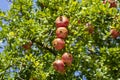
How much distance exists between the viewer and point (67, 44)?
34.6ft

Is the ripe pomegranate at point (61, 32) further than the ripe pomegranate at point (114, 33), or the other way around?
the ripe pomegranate at point (114, 33)

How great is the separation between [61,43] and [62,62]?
428 millimetres

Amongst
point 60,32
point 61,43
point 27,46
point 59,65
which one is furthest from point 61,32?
point 27,46

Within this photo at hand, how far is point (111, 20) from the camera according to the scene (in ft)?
37.6

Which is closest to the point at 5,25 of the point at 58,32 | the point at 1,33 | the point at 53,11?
the point at 1,33

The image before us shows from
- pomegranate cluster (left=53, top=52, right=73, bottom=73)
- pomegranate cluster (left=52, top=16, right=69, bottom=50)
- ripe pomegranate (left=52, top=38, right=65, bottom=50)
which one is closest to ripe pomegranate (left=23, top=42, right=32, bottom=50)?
pomegranate cluster (left=52, top=16, right=69, bottom=50)

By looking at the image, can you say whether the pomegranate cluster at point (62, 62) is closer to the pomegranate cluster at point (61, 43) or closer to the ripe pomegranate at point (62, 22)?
the pomegranate cluster at point (61, 43)

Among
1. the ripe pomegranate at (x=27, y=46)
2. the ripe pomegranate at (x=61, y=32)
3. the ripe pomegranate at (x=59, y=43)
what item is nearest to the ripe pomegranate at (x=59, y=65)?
the ripe pomegranate at (x=59, y=43)

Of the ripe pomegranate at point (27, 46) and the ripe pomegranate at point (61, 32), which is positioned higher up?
the ripe pomegranate at point (61, 32)

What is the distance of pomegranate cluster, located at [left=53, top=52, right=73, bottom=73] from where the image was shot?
388 inches

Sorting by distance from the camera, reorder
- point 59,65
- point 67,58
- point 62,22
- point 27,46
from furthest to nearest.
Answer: point 27,46 → point 62,22 → point 67,58 → point 59,65

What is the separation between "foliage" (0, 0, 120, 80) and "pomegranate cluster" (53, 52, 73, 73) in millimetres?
413

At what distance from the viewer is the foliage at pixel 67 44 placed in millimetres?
10625

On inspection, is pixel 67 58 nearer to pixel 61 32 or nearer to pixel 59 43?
pixel 59 43
